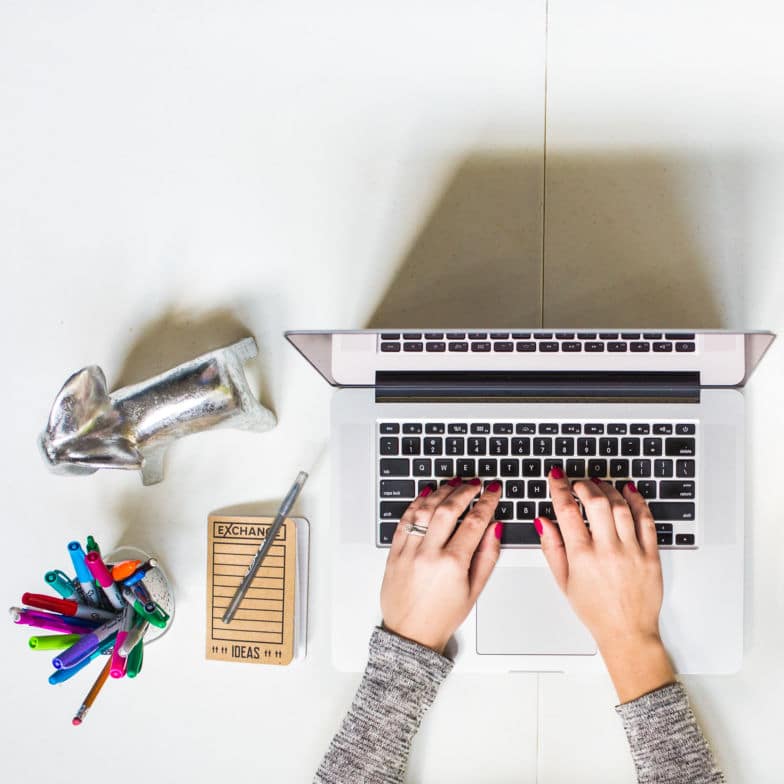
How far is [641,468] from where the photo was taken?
27.2 inches

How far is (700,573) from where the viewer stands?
695 millimetres

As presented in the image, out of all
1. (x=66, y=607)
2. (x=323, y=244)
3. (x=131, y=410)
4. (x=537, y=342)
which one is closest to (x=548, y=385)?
(x=537, y=342)

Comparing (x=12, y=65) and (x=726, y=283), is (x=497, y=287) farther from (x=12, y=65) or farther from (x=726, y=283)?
(x=12, y=65)

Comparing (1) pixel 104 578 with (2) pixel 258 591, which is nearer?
(1) pixel 104 578

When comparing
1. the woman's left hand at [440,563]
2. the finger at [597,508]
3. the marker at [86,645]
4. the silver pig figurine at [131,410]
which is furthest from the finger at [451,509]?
the marker at [86,645]

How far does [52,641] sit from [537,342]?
1.85 feet

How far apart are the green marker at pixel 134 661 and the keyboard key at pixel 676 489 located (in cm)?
57

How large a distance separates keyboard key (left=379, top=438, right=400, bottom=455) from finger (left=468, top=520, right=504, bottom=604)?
0.42 ft

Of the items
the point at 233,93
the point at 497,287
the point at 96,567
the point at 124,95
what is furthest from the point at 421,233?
the point at 96,567

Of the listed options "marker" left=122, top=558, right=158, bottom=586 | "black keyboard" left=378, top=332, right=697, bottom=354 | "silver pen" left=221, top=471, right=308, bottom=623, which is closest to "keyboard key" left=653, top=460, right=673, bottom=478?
"black keyboard" left=378, top=332, right=697, bottom=354

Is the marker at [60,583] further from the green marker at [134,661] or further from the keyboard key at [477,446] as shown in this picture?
the keyboard key at [477,446]

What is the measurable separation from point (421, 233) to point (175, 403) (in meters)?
0.33

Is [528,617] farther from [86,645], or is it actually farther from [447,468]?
[86,645]

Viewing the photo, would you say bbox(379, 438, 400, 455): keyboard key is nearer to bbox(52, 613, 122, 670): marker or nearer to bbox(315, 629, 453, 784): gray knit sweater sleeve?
bbox(315, 629, 453, 784): gray knit sweater sleeve
